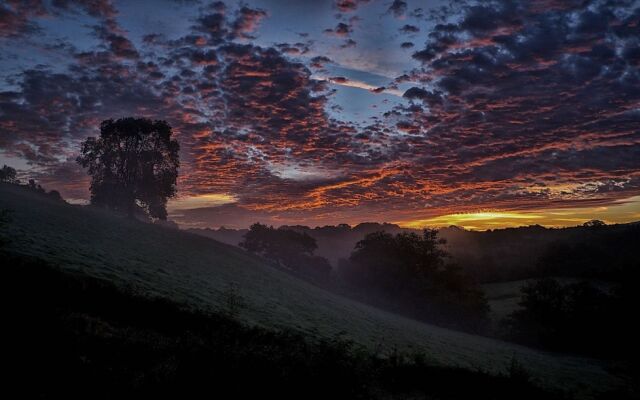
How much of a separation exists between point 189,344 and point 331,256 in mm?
116668

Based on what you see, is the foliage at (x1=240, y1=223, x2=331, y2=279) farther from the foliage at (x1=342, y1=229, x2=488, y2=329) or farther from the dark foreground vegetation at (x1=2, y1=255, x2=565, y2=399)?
the dark foreground vegetation at (x1=2, y1=255, x2=565, y2=399)

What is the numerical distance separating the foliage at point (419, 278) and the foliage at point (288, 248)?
1218 cm

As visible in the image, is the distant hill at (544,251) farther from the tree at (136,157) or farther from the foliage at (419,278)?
the tree at (136,157)

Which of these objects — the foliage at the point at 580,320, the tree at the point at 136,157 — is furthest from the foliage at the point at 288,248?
the foliage at the point at 580,320

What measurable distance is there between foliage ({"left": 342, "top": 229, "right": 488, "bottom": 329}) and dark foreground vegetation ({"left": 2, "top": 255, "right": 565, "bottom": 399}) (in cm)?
3875

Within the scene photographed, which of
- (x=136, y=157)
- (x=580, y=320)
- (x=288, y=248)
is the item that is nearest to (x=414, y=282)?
(x=580, y=320)

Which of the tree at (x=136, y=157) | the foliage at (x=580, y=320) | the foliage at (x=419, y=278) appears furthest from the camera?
the tree at (x=136, y=157)

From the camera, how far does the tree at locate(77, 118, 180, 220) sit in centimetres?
5684

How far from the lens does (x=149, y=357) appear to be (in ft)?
21.6

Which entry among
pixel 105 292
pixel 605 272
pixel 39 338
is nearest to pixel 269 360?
pixel 39 338

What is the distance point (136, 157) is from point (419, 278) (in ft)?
153

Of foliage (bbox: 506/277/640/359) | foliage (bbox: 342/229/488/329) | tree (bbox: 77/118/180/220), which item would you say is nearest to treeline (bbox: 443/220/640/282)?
foliage (bbox: 506/277/640/359)

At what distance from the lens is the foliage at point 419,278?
47.6 m

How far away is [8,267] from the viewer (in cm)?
868
